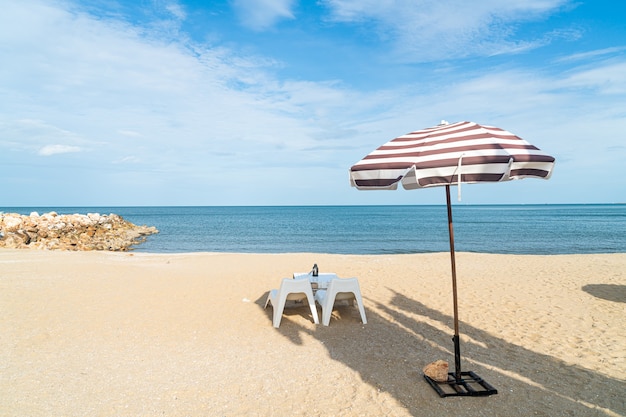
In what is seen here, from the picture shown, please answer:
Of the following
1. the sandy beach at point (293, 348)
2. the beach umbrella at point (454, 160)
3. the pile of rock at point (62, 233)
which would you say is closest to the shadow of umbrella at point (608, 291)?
the sandy beach at point (293, 348)

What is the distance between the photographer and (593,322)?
663 centimetres

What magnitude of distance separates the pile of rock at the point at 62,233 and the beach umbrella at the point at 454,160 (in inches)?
898

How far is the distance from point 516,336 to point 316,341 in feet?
10.2

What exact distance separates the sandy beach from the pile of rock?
14.1 metres

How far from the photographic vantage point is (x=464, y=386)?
4.18 m

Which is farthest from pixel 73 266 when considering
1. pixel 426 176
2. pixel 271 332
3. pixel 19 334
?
pixel 426 176

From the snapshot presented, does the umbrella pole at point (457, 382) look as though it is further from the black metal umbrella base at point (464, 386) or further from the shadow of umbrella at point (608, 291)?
the shadow of umbrella at point (608, 291)

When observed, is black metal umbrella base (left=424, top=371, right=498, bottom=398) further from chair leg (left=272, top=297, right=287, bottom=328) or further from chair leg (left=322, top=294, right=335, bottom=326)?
chair leg (left=272, top=297, right=287, bottom=328)

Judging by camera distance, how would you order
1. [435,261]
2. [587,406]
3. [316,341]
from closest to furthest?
[587,406]
[316,341]
[435,261]

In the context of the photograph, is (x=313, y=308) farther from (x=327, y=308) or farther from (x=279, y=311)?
(x=279, y=311)

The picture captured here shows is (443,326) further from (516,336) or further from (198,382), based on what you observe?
(198,382)

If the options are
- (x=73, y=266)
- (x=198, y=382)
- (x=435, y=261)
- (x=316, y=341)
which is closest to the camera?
(x=198, y=382)

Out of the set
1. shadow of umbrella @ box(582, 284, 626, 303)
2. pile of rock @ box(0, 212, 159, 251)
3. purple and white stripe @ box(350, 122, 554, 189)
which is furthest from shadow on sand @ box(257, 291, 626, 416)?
pile of rock @ box(0, 212, 159, 251)

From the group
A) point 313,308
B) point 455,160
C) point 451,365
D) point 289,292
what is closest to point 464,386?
point 451,365
